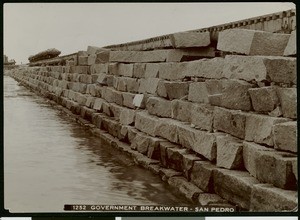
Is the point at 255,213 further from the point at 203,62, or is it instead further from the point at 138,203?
the point at 203,62

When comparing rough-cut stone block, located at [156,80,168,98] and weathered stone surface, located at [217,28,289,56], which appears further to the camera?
rough-cut stone block, located at [156,80,168,98]

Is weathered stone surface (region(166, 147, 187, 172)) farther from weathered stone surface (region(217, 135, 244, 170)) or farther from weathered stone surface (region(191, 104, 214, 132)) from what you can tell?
weathered stone surface (region(217, 135, 244, 170))

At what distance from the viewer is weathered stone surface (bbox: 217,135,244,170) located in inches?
176

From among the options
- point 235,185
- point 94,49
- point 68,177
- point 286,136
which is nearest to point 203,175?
point 235,185

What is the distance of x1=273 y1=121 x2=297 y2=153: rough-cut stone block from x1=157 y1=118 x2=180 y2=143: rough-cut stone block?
1903 mm

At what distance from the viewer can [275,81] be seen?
4.27m

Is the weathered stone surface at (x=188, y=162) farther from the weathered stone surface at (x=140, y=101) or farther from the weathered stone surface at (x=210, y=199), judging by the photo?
the weathered stone surface at (x=140, y=101)

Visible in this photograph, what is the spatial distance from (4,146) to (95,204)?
49.2 inches

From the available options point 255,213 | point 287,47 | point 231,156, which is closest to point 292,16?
point 287,47

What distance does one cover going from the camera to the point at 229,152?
455cm

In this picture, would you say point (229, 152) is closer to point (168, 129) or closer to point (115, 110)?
point (168, 129)

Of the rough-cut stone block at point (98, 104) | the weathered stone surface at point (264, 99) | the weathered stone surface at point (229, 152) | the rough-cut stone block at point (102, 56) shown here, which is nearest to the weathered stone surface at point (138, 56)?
the rough-cut stone block at point (102, 56)

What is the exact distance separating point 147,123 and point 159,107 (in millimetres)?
320

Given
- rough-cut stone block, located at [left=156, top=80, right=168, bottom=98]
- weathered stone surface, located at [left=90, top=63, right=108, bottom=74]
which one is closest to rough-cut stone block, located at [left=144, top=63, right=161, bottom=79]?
rough-cut stone block, located at [left=156, top=80, right=168, bottom=98]
